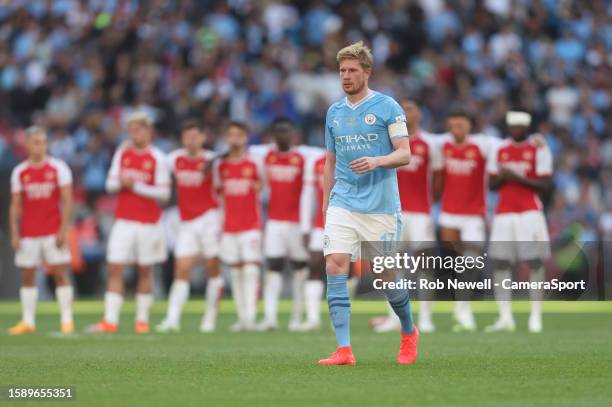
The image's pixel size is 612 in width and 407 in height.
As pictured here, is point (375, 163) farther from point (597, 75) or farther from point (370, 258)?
point (597, 75)

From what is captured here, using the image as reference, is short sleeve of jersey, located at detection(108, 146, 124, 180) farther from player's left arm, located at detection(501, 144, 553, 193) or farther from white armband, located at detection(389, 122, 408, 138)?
white armband, located at detection(389, 122, 408, 138)

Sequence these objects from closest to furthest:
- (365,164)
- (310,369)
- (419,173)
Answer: (365,164) < (310,369) < (419,173)

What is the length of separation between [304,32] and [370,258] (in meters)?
20.4

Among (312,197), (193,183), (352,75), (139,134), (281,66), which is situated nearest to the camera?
(352,75)

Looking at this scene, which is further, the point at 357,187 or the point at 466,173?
the point at 466,173

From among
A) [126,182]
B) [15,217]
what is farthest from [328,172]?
[15,217]

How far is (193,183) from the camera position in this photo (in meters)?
18.1

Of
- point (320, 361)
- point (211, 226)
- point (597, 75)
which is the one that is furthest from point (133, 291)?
point (320, 361)

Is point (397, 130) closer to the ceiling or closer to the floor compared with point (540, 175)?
closer to the floor

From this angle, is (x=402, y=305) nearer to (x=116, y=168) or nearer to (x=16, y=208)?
(x=116, y=168)

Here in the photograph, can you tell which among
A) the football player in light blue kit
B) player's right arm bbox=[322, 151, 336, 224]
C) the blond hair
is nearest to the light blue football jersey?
the football player in light blue kit

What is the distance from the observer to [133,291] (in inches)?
1018

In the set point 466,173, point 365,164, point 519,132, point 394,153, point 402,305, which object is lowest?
point 402,305

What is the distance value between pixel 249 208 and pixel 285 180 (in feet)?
2.11
